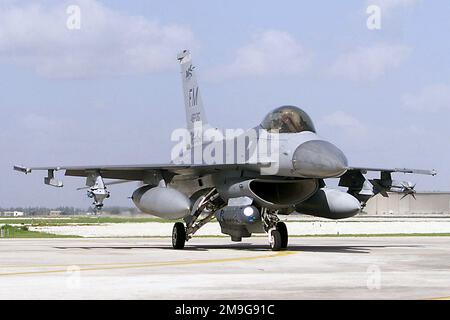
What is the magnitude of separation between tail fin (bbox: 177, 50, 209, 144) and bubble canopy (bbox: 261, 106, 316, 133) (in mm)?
5937

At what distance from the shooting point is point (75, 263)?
17.8m

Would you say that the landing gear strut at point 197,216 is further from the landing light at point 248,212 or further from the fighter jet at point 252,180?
the landing light at point 248,212

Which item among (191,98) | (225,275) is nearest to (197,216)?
(191,98)

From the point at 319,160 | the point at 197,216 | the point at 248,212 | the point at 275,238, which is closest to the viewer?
the point at 319,160

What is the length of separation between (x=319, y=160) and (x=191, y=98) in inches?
384

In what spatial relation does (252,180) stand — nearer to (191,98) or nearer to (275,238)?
(275,238)

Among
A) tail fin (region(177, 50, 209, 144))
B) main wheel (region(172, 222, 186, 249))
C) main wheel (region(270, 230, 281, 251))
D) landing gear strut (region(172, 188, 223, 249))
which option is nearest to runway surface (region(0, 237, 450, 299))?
main wheel (region(270, 230, 281, 251))

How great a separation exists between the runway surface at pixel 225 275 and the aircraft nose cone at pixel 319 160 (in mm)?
1947

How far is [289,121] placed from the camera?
20922 millimetres

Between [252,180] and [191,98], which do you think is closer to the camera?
[252,180]

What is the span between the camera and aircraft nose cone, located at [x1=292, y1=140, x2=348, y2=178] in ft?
63.1

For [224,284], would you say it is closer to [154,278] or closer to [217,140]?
[154,278]
